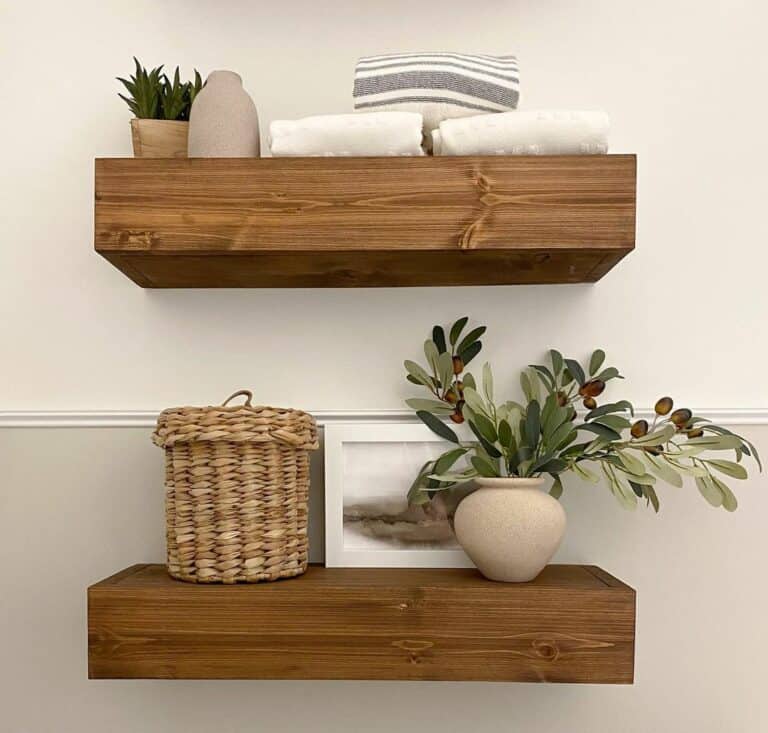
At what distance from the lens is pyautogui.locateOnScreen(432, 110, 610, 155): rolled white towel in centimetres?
124

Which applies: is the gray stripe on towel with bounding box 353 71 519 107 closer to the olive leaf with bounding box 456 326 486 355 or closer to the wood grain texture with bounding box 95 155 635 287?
the wood grain texture with bounding box 95 155 635 287

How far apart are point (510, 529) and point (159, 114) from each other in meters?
0.81

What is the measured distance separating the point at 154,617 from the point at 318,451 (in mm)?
380

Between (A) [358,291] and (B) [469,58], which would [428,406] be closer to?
(A) [358,291]

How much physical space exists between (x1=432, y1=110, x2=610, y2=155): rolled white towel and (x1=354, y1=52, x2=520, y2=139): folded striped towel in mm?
45

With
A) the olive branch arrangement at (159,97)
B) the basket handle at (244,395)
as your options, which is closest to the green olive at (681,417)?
the basket handle at (244,395)

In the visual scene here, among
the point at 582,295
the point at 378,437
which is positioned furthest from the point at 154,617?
the point at 582,295

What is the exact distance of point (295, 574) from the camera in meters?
1.31

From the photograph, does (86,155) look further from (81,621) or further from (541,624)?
(541,624)

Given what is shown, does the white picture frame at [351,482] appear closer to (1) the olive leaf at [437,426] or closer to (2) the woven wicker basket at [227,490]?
(1) the olive leaf at [437,426]

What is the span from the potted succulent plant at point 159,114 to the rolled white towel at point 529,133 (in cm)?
40

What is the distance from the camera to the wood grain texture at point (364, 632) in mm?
1214

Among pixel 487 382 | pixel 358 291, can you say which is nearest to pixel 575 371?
pixel 487 382

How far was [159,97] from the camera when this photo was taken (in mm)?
1380
